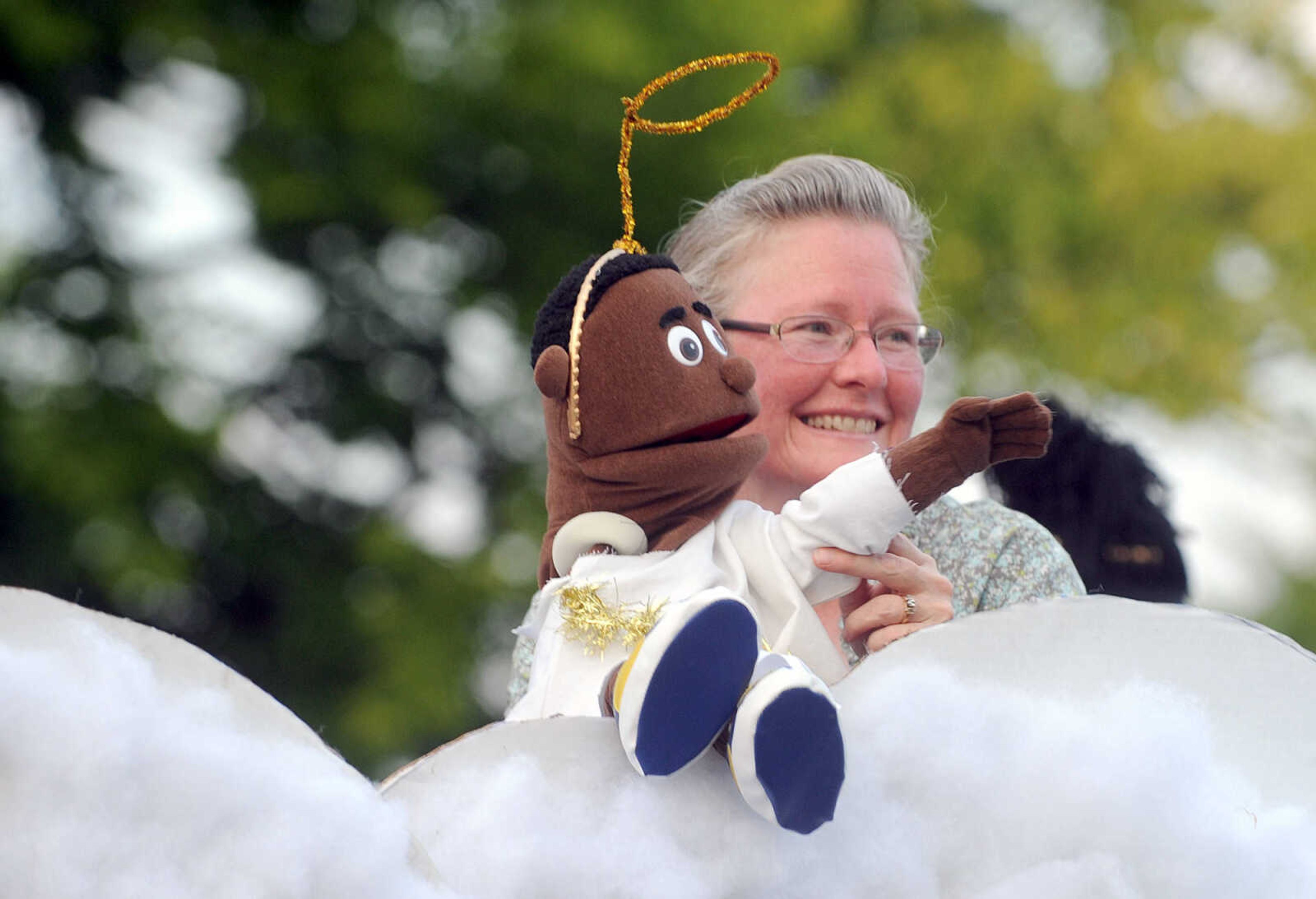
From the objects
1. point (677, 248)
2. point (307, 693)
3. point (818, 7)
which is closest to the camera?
point (677, 248)

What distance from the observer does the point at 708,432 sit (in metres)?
1.07

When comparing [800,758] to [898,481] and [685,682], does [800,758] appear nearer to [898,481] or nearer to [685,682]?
[685,682]

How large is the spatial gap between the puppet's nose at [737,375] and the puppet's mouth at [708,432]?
2 centimetres

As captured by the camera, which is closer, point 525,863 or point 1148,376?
point 525,863

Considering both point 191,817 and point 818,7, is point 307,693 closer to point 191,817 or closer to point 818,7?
point 818,7

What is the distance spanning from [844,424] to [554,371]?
1.39 feet

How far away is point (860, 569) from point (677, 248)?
2.22ft

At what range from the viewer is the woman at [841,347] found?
1.37 m

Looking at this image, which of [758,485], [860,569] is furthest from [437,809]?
[758,485]

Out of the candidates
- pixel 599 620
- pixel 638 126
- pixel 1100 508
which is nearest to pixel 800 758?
pixel 599 620

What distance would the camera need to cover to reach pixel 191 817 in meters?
0.67

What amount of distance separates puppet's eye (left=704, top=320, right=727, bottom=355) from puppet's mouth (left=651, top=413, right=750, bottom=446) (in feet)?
0.17

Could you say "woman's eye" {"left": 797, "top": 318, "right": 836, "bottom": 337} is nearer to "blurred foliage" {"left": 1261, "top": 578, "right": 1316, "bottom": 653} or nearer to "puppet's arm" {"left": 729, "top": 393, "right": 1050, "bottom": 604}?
"puppet's arm" {"left": 729, "top": 393, "right": 1050, "bottom": 604}

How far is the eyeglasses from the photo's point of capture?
4.50ft
